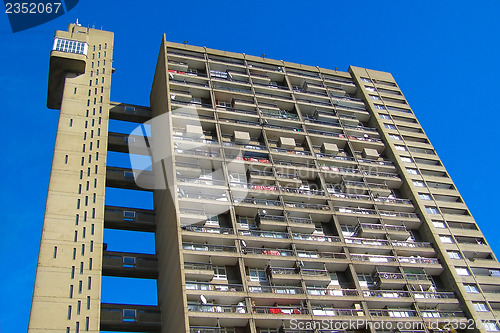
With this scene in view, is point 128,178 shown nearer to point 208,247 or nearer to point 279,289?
point 208,247

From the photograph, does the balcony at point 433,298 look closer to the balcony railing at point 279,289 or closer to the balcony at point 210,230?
the balcony railing at point 279,289

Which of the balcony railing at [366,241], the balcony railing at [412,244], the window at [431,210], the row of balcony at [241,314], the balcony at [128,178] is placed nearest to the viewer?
the row of balcony at [241,314]

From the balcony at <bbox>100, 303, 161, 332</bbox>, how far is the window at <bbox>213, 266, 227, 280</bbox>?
657cm

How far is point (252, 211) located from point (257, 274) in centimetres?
616

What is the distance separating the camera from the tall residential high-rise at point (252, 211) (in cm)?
4294

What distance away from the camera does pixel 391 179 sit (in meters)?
57.7

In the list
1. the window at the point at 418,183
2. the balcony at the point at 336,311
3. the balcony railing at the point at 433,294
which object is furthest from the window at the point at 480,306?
the window at the point at 418,183

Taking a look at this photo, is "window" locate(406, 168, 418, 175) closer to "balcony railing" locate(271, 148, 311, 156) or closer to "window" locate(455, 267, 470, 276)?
"balcony railing" locate(271, 148, 311, 156)

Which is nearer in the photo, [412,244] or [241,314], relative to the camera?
[241,314]

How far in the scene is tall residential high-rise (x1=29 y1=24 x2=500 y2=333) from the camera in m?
42.9

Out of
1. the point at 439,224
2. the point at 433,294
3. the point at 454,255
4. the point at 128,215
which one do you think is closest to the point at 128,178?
the point at 128,215

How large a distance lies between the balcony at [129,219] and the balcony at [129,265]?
373 cm

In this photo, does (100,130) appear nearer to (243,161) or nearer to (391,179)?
(243,161)

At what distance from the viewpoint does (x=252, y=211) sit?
4966cm
